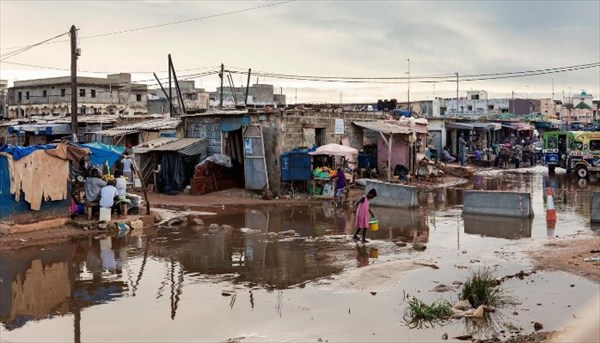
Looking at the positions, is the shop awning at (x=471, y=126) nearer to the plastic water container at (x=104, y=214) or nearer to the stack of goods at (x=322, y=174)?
the stack of goods at (x=322, y=174)

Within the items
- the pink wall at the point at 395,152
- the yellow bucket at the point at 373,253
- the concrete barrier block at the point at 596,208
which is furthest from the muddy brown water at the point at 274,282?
the pink wall at the point at 395,152

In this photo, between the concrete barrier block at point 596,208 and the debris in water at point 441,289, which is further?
the concrete barrier block at point 596,208

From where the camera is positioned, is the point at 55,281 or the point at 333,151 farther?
the point at 333,151

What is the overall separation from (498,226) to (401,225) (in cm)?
269

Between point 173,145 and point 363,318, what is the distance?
1914cm

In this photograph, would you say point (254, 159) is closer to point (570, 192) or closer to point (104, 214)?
point (104, 214)

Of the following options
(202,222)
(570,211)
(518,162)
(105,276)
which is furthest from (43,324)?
(518,162)

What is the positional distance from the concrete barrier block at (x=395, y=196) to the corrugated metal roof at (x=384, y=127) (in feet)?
22.3

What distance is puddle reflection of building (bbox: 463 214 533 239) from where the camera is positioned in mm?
16664

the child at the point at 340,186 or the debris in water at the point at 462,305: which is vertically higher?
the child at the point at 340,186

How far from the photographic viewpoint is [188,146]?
26781mm

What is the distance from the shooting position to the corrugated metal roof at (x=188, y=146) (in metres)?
26.4

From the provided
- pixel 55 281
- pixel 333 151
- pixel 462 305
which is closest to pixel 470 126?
pixel 333 151

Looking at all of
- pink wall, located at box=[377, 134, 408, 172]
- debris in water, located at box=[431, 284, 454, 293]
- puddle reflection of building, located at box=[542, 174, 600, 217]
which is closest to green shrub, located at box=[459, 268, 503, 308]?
debris in water, located at box=[431, 284, 454, 293]
